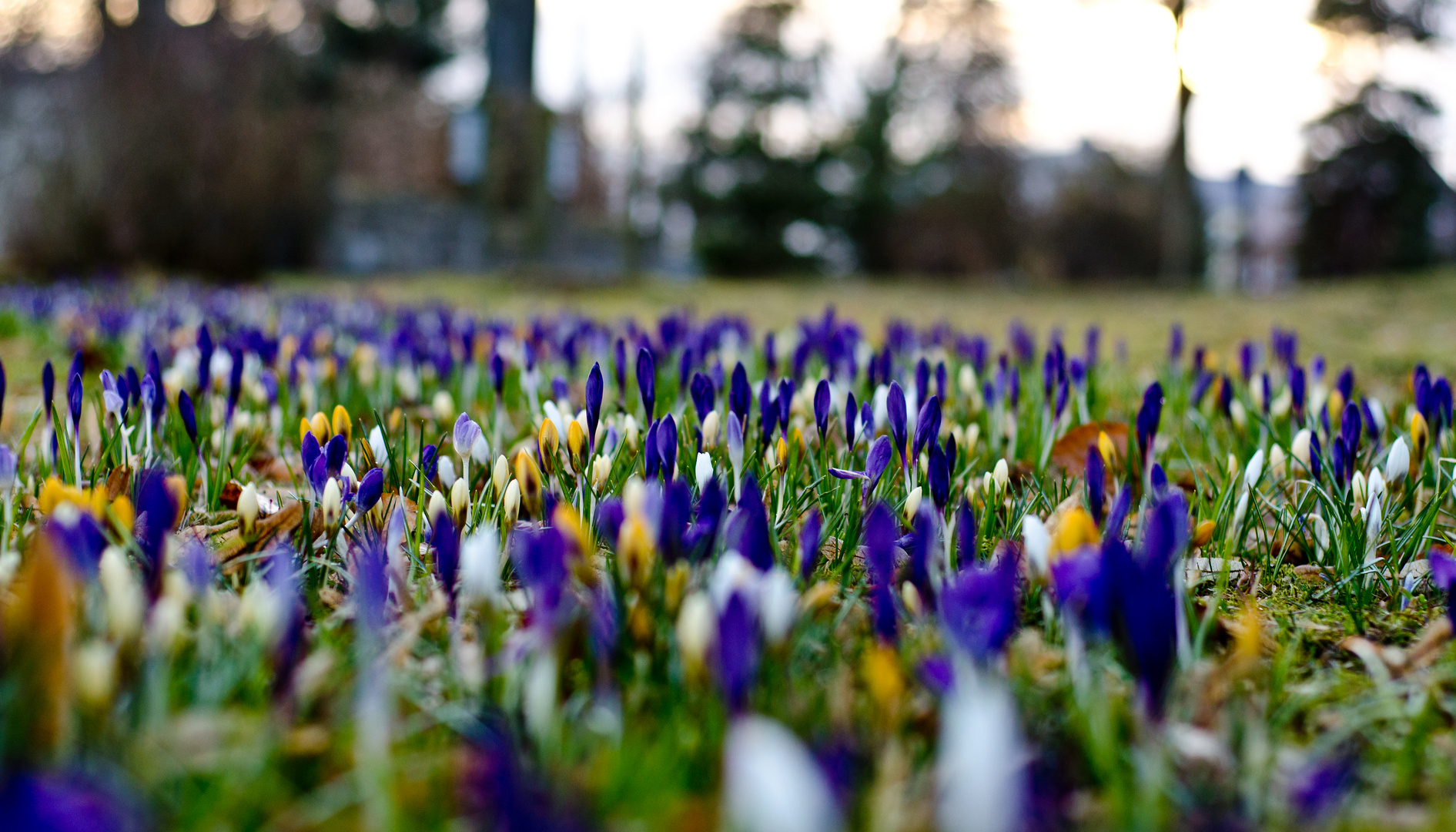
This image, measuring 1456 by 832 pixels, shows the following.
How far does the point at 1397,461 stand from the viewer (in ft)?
5.57

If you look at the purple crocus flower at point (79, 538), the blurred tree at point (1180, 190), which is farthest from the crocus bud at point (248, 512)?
the blurred tree at point (1180, 190)

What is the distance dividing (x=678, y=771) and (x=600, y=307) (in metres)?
9.39

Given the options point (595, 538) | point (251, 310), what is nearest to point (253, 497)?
point (595, 538)

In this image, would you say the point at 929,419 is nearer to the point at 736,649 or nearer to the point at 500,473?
the point at 500,473

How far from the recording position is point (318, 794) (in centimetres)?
93

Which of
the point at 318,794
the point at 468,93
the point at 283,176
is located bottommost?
the point at 318,794

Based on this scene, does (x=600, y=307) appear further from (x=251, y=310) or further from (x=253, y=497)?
(x=253, y=497)

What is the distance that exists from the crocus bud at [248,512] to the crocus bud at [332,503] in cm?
10

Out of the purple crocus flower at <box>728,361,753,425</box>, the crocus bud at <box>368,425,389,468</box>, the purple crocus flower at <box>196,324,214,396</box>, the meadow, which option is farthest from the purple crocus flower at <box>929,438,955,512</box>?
the purple crocus flower at <box>196,324,214,396</box>

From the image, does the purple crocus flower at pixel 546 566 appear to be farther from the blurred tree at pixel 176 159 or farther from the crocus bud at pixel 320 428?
the blurred tree at pixel 176 159

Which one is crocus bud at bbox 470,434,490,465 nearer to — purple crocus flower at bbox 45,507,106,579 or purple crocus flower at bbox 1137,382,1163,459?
purple crocus flower at bbox 45,507,106,579

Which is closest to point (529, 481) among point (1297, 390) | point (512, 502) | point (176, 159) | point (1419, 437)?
point (512, 502)

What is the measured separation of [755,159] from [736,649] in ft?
62.7

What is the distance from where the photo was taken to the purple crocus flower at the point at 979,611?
98 centimetres
